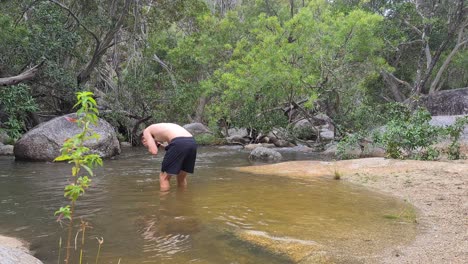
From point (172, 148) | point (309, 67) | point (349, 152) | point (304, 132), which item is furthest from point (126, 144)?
point (172, 148)

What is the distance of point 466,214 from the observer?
4.98 m

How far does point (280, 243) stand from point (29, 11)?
A: 14.3 meters

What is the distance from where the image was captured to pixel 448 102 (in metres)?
21.1

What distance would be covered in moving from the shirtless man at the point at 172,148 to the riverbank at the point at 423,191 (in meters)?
3.11

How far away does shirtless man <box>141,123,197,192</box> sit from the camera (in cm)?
657

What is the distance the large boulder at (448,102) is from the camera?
20.7 metres

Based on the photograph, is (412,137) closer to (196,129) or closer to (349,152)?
(349,152)

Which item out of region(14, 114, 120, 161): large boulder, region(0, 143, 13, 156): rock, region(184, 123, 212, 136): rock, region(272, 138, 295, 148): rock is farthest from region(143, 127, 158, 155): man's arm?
region(184, 123, 212, 136): rock

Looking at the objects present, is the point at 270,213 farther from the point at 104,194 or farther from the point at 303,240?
the point at 104,194

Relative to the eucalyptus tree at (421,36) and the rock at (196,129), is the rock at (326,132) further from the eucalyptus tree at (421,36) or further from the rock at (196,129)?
the rock at (196,129)

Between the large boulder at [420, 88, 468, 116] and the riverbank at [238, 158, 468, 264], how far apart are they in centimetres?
1309

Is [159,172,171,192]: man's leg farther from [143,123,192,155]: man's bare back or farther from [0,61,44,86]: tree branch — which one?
[0,61,44,86]: tree branch

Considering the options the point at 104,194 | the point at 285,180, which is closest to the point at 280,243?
the point at 104,194

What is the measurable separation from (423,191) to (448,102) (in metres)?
16.6
